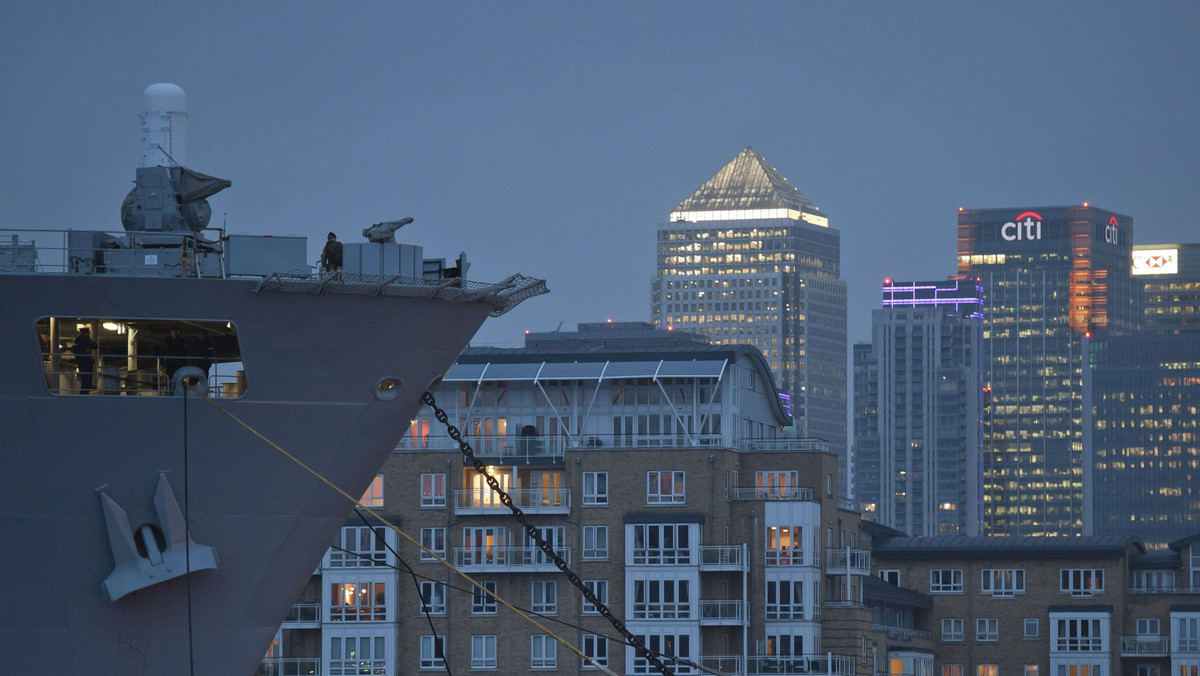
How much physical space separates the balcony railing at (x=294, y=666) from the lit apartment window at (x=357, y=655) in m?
0.98

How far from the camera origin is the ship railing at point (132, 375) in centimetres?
3025

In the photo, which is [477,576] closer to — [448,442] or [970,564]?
[448,442]

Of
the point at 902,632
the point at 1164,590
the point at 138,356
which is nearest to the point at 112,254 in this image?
the point at 138,356

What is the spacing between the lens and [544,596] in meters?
93.2

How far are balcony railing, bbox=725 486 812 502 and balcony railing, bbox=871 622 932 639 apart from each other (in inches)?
442

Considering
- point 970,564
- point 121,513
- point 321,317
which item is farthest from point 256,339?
point 970,564

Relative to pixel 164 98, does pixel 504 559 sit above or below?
below

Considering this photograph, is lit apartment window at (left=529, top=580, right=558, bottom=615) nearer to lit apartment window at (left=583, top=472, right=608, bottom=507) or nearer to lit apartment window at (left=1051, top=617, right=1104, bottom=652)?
lit apartment window at (left=583, top=472, right=608, bottom=507)

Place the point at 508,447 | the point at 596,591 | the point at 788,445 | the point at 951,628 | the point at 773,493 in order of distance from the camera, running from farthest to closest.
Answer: the point at 951,628, the point at 788,445, the point at 508,447, the point at 773,493, the point at 596,591

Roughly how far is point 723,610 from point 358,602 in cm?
1709

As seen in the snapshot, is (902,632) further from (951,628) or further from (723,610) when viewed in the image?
(723,610)

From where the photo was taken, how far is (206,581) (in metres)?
30.8

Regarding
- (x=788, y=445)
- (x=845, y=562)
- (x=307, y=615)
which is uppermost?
(x=788, y=445)

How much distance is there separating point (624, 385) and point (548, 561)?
10.6 meters
